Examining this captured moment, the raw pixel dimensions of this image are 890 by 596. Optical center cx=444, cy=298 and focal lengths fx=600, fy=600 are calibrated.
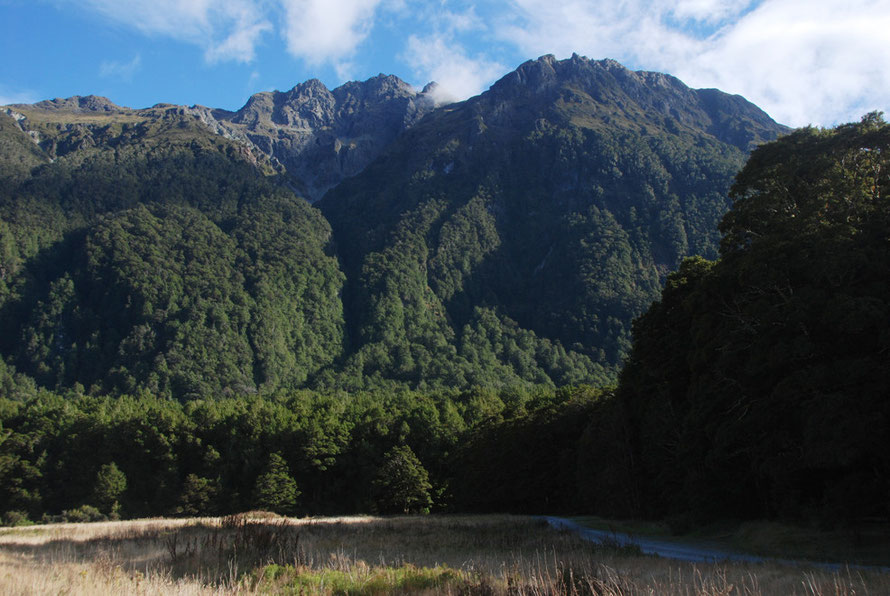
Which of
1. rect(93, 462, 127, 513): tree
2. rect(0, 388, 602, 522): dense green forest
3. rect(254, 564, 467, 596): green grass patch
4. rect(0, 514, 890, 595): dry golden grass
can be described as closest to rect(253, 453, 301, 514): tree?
rect(0, 388, 602, 522): dense green forest

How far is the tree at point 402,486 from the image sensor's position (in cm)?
6488

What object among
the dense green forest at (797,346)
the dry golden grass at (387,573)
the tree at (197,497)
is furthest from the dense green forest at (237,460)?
the dry golden grass at (387,573)

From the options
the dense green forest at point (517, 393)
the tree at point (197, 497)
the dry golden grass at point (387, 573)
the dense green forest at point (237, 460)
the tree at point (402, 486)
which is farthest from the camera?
the tree at point (197, 497)

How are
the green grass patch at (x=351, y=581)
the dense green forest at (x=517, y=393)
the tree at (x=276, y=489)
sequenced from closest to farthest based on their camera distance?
the green grass patch at (x=351, y=581) < the dense green forest at (x=517, y=393) < the tree at (x=276, y=489)

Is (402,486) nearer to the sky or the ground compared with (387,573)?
nearer to the ground

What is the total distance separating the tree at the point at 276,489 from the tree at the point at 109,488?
20.0 m

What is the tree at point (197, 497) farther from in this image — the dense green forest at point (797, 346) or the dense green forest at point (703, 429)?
the dense green forest at point (797, 346)

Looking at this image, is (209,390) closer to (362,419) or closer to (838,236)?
(362,419)

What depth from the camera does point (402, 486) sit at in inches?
2559

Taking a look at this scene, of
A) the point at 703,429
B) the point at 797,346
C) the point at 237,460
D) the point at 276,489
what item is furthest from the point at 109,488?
the point at 797,346

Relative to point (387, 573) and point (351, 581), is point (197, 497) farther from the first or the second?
point (351, 581)

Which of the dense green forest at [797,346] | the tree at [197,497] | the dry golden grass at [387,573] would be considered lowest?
the tree at [197,497]

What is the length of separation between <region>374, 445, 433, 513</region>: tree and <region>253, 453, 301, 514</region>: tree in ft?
35.7

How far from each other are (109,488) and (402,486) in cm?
3990
